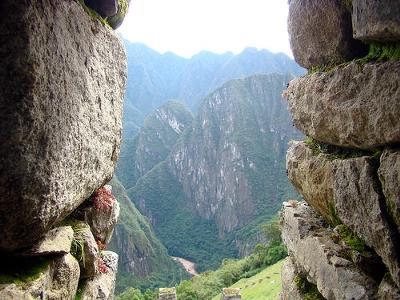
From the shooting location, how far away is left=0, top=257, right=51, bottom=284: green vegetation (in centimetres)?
569

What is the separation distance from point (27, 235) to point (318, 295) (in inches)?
218

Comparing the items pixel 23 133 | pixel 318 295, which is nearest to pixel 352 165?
pixel 318 295

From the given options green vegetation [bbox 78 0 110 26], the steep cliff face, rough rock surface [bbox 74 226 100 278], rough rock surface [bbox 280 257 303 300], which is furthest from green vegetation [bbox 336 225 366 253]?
the steep cliff face

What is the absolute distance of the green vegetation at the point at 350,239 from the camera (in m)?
7.07

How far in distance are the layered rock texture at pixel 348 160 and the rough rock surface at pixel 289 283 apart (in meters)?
0.04

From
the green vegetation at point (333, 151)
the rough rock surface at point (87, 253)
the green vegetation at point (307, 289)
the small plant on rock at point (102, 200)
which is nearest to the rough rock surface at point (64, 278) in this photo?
the rough rock surface at point (87, 253)

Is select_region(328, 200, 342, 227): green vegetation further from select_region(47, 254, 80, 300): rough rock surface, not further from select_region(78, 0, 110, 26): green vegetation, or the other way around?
select_region(78, 0, 110, 26): green vegetation

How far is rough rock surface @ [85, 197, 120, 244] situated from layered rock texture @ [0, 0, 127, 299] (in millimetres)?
267

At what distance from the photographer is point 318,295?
8.22 m

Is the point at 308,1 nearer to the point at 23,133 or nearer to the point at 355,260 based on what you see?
the point at 355,260

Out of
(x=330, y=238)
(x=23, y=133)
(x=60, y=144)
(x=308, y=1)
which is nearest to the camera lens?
(x=23, y=133)

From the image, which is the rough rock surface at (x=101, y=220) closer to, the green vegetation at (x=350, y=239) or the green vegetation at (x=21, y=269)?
the green vegetation at (x=21, y=269)

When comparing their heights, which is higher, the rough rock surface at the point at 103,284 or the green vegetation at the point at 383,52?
the green vegetation at the point at 383,52

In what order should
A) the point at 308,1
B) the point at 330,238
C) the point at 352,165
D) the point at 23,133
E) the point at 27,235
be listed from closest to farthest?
the point at 23,133 < the point at 27,235 < the point at 352,165 < the point at 330,238 < the point at 308,1
